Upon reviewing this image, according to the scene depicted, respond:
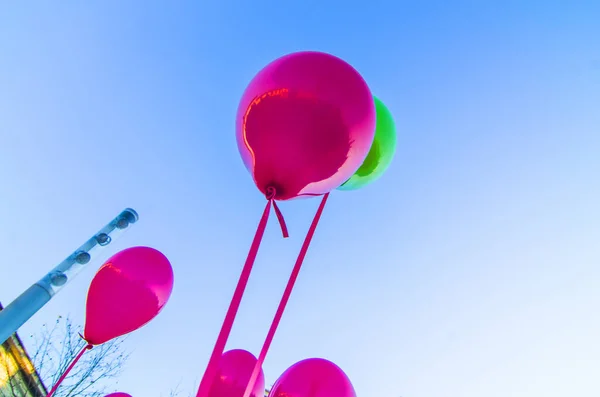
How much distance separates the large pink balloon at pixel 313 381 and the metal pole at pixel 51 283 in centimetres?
184

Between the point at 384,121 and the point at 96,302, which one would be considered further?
the point at 96,302

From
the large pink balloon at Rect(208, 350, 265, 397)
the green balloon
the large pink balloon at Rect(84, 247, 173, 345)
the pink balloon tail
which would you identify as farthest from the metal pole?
the green balloon

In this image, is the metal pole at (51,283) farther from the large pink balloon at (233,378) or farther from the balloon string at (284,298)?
the balloon string at (284,298)

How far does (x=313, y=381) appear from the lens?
249cm

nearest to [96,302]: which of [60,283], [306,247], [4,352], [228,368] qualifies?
[60,283]

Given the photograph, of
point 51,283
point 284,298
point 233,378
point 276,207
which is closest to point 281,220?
point 276,207

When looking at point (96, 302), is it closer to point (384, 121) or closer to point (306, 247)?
point (306, 247)

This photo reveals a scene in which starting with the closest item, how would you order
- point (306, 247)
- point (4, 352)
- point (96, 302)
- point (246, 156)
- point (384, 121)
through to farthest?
point (246, 156) → point (306, 247) → point (384, 121) → point (96, 302) → point (4, 352)

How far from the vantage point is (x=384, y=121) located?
108 inches

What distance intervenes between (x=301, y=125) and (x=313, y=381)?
1.69 metres

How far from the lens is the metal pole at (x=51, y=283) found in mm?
2783

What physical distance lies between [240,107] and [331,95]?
44cm

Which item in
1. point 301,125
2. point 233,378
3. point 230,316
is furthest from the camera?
point 233,378

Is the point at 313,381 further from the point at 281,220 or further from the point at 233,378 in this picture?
the point at 281,220
